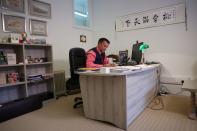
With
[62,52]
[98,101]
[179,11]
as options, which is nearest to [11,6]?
[62,52]

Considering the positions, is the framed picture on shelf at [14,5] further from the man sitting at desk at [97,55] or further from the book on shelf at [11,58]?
the man sitting at desk at [97,55]

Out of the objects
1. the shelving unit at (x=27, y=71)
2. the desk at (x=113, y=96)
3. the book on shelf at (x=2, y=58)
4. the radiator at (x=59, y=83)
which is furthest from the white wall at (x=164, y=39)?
the book on shelf at (x=2, y=58)

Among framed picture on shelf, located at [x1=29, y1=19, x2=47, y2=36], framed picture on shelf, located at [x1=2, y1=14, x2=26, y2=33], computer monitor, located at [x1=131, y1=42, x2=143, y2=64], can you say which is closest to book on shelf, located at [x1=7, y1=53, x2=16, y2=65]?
framed picture on shelf, located at [x1=2, y1=14, x2=26, y2=33]

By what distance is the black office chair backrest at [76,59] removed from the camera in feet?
8.44

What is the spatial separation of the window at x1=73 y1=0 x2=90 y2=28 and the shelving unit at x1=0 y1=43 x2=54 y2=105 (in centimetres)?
146

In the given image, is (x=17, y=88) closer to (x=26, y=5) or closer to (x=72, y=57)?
(x=72, y=57)

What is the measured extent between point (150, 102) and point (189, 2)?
2.25 m

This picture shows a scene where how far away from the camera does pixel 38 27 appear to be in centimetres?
331

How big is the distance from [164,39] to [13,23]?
10.5 ft

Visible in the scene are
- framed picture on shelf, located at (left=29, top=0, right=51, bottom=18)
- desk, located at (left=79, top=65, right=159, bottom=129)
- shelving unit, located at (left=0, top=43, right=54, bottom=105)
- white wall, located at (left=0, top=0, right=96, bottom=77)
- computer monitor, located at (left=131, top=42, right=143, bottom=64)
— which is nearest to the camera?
desk, located at (left=79, top=65, right=159, bottom=129)

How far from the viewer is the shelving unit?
2754mm

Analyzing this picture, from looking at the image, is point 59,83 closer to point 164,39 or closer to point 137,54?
point 137,54

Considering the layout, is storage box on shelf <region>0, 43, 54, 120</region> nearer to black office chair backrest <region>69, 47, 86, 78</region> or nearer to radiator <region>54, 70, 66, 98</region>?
radiator <region>54, 70, 66, 98</region>

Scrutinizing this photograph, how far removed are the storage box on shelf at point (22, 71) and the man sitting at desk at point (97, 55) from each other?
104 centimetres
